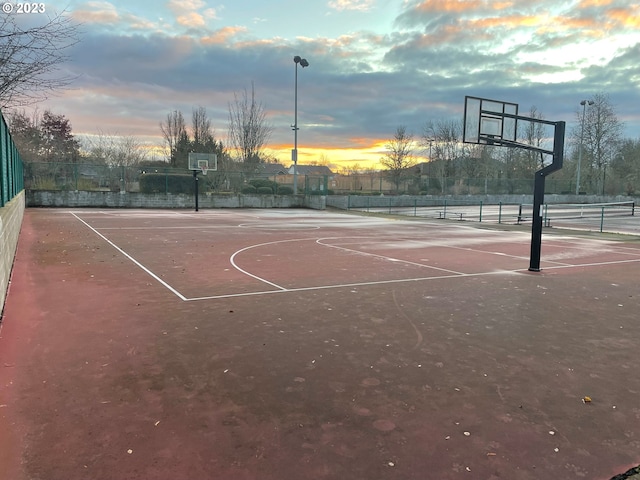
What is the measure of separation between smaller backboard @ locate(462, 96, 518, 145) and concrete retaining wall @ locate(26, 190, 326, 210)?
25.2 meters

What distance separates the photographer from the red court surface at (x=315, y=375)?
114 inches

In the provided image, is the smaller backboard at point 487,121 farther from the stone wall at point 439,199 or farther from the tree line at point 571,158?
the tree line at point 571,158

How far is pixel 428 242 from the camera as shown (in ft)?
50.4

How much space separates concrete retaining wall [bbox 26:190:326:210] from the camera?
30.3 m

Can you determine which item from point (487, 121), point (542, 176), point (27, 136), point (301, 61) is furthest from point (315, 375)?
point (27, 136)

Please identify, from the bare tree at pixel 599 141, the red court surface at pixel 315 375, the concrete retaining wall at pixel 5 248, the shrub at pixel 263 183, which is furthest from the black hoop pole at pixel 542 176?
the bare tree at pixel 599 141

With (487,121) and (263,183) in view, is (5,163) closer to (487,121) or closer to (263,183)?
(487,121)

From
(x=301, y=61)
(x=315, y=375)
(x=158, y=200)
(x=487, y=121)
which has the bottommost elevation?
(x=315, y=375)

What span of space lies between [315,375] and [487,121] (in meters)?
9.28

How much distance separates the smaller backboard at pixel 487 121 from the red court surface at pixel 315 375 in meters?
3.98

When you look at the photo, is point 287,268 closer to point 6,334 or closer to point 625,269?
point 6,334

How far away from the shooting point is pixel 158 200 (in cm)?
3362

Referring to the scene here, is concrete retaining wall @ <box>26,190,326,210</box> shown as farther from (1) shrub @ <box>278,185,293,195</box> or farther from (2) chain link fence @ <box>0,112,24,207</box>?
(2) chain link fence @ <box>0,112,24,207</box>

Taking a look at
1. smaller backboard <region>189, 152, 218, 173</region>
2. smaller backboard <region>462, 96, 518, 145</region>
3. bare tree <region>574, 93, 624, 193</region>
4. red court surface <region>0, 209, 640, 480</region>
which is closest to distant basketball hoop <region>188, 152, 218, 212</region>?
smaller backboard <region>189, 152, 218, 173</region>
